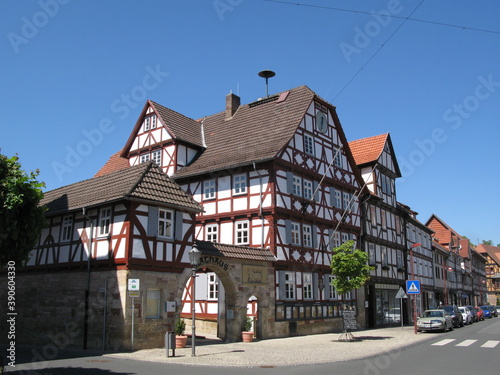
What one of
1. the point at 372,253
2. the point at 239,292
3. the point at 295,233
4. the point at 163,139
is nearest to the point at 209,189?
the point at 163,139

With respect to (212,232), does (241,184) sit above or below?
above

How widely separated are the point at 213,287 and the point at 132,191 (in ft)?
29.2

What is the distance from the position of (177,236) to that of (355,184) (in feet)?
56.8

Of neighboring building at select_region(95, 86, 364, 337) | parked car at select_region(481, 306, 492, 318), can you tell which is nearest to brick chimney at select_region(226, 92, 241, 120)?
neighboring building at select_region(95, 86, 364, 337)

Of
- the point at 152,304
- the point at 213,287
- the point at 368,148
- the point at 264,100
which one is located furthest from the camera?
the point at 368,148

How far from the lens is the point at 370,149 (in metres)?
39.8

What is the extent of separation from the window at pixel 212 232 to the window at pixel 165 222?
23.3 ft

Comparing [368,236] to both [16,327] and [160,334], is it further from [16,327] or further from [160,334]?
[16,327]

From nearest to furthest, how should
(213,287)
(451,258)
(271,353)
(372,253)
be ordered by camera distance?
(271,353)
(213,287)
(372,253)
(451,258)

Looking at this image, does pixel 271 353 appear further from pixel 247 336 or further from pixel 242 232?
pixel 242 232

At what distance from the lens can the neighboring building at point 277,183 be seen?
84.7 ft

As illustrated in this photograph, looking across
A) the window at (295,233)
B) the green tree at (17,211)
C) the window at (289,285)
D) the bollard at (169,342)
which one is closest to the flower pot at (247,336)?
the window at (289,285)

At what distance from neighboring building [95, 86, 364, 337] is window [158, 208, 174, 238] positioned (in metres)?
2.72

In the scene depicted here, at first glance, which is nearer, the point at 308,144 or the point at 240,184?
the point at 240,184
